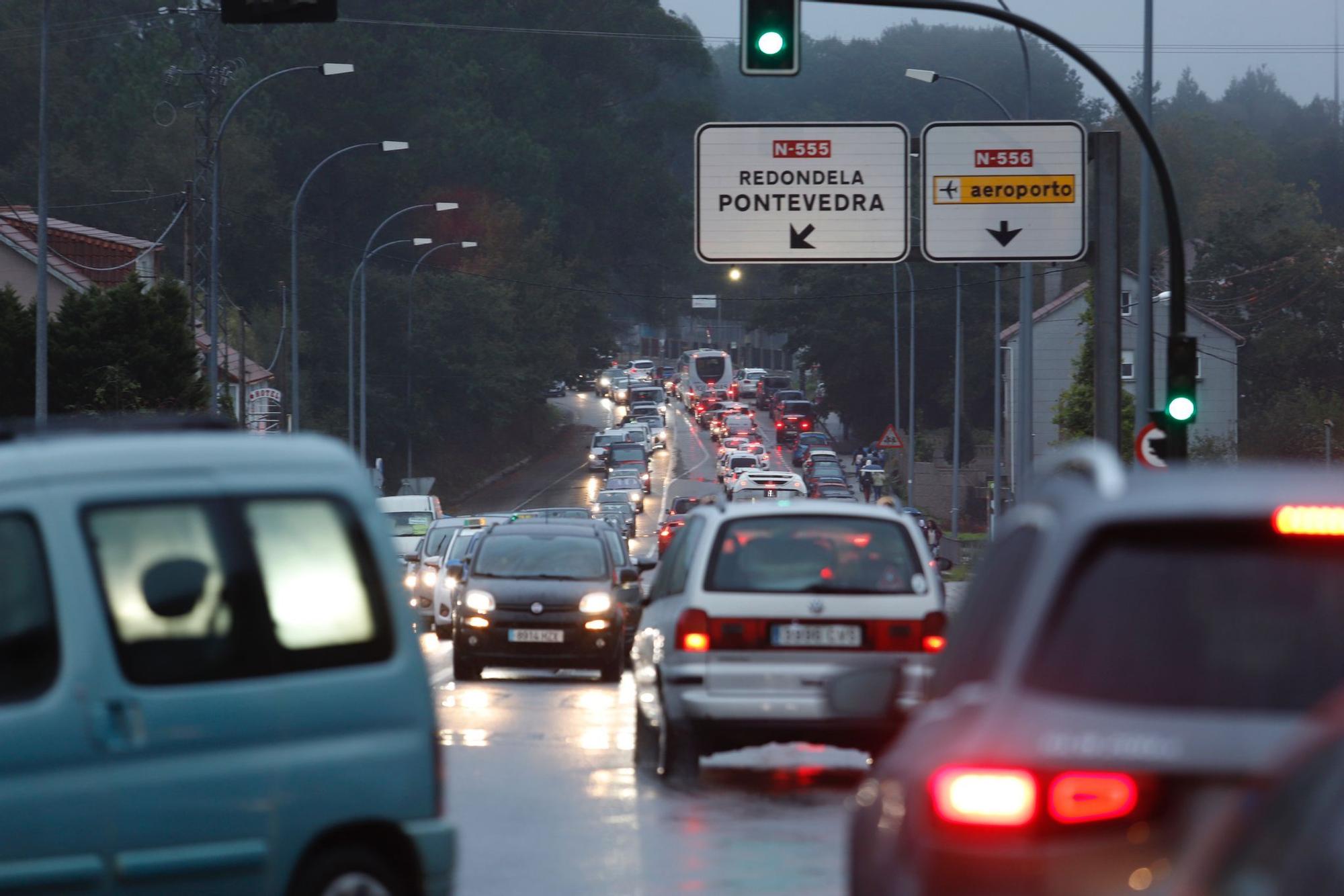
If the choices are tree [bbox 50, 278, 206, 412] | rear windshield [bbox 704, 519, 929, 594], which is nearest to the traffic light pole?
rear windshield [bbox 704, 519, 929, 594]

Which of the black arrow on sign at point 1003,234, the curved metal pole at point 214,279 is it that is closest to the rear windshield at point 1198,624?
the black arrow on sign at point 1003,234

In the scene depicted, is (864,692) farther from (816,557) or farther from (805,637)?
(816,557)

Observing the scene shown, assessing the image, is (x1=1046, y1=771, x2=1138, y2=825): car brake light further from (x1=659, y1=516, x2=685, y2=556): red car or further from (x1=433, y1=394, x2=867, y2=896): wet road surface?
(x1=659, y1=516, x2=685, y2=556): red car

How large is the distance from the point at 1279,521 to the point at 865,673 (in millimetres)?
1914

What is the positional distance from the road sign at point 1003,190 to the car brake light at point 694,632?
45.8 feet

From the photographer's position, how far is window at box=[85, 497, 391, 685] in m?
6.88

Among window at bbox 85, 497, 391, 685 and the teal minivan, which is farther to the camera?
window at bbox 85, 497, 391, 685

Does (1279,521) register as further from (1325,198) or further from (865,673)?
(1325,198)

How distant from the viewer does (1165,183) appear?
20906mm

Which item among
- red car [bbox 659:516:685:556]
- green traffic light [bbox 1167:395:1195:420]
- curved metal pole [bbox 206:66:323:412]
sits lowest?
red car [bbox 659:516:685:556]

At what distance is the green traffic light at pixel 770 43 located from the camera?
17.8 m

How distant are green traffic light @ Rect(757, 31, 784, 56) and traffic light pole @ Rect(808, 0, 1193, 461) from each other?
0.89m

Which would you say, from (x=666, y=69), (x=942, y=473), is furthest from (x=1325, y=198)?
(x=942, y=473)

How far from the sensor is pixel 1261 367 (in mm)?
115312
